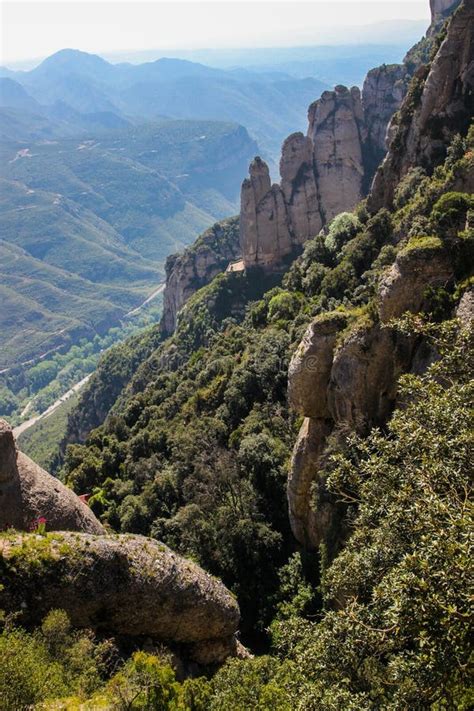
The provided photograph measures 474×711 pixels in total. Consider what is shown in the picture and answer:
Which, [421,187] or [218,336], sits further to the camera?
[218,336]

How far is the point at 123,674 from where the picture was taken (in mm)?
17578

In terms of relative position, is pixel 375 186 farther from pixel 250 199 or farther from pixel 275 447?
pixel 250 199

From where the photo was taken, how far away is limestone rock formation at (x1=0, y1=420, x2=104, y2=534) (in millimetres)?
23375

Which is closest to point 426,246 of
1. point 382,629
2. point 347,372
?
point 347,372

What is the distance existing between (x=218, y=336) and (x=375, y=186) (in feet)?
104

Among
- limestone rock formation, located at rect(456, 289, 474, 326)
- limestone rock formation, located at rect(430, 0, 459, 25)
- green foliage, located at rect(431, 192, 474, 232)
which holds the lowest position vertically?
limestone rock formation, located at rect(456, 289, 474, 326)

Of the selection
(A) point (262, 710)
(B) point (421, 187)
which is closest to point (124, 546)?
(A) point (262, 710)

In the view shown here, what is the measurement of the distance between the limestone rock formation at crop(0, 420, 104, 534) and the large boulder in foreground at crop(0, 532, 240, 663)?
3819 millimetres

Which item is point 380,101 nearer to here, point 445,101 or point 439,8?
point 439,8

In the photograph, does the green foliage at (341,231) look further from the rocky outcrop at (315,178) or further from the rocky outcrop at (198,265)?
the rocky outcrop at (198,265)

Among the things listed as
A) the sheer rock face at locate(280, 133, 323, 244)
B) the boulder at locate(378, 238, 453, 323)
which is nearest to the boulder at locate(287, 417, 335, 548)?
the boulder at locate(378, 238, 453, 323)

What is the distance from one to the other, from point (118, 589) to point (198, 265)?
115m

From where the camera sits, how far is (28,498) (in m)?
24.0

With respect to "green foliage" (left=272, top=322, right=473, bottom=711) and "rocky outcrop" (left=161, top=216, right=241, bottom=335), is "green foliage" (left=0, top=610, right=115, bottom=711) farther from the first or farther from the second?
"rocky outcrop" (left=161, top=216, right=241, bottom=335)
